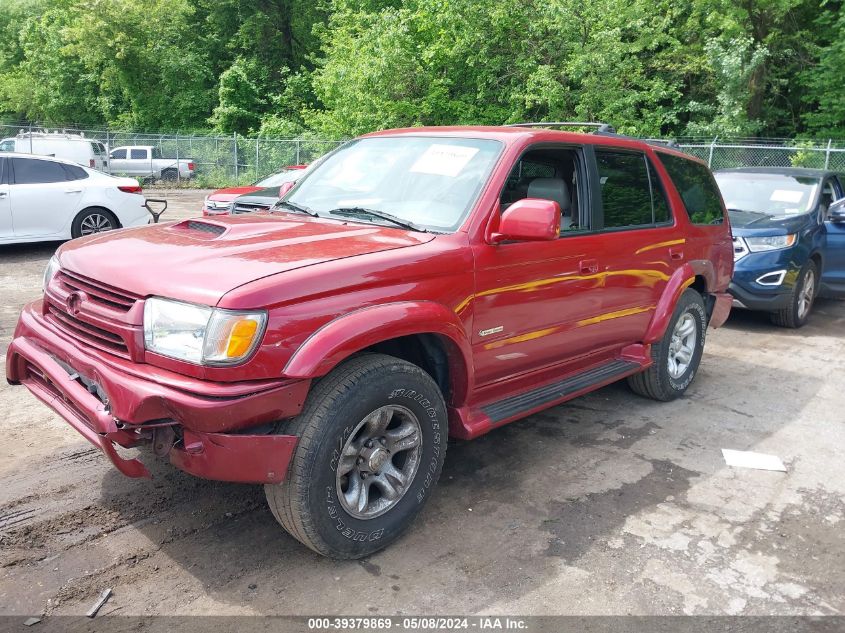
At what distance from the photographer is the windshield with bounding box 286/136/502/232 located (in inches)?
149

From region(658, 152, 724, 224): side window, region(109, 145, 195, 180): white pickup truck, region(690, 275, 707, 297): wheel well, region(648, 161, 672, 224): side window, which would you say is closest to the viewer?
region(648, 161, 672, 224): side window

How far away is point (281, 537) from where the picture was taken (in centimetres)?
339

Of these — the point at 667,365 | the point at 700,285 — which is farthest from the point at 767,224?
the point at 667,365

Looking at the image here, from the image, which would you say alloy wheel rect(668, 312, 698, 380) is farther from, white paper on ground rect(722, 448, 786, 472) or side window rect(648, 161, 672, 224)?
white paper on ground rect(722, 448, 786, 472)

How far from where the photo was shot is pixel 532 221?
3457 millimetres

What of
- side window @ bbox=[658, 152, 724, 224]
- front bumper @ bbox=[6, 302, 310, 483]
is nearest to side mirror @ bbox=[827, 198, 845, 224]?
side window @ bbox=[658, 152, 724, 224]

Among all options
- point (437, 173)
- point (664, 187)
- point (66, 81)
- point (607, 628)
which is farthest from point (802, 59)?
point (66, 81)

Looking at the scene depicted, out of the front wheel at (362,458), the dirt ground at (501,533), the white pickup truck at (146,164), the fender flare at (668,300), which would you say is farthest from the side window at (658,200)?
the white pickup truck at (146,164)

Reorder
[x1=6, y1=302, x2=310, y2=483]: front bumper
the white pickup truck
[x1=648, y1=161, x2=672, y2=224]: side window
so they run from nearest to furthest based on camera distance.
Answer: [x1=6, y1=302, x2=310, y2=483]: front bumper < [x1=648, y1=161, x2=672, y2=224]: side window < the white pickup truck

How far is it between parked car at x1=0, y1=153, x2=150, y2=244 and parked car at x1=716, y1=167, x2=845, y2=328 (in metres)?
8.67

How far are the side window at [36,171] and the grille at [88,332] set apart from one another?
26.2ft

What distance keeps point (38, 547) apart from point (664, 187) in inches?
178

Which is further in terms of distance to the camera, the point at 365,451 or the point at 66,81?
the point at 66,81

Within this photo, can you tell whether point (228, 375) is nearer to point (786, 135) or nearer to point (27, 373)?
point (27, 373)
